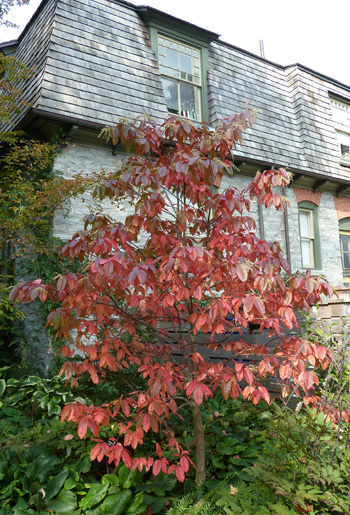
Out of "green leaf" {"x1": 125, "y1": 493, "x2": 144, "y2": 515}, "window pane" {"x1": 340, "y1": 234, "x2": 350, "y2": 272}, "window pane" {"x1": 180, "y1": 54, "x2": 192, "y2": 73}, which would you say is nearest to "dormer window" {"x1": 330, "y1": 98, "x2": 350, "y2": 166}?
"window pane" {"x1": 340, "y1": 234, "x2": 350, "y2": 272}

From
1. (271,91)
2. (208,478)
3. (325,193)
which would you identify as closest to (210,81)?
(271,91)

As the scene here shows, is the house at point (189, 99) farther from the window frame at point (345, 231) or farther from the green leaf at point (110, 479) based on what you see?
the green leaf at point (110, 479)

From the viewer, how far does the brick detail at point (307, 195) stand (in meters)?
11.4

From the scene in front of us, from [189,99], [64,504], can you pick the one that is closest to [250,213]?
[189,99]

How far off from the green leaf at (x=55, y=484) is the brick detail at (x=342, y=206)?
11044 millimetres

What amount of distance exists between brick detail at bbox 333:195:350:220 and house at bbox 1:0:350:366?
0.12 feet

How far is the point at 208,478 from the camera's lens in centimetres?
357

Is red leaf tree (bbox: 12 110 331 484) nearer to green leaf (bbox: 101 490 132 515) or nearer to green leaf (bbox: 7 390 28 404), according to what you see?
green leaf (bbox: 101 490 132 515)

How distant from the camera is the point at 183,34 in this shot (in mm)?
9969

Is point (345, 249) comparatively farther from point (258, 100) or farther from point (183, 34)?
point (183, 34)

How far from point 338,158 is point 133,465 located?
11891mm

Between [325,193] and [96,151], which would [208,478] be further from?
[325,193]

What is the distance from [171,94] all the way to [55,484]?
28.0 feet

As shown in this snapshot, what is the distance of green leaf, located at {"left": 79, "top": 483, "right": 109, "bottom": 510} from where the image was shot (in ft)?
10.8
